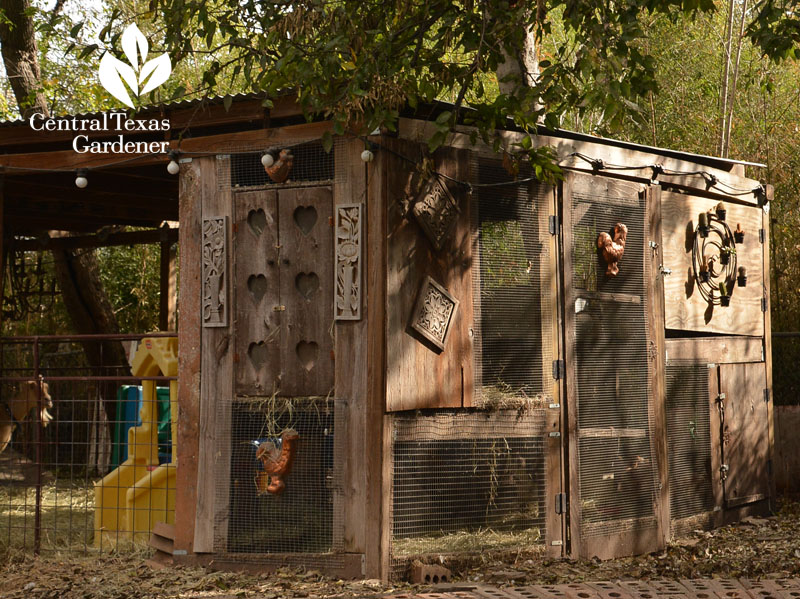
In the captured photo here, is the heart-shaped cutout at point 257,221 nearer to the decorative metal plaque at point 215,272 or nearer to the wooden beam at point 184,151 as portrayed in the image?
the decorative metal plaque at point 215,272

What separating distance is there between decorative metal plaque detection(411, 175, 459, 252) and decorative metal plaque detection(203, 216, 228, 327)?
1.46 meters

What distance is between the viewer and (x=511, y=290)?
722 centimetres

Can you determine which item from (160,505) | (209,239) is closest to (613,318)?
(209,239)

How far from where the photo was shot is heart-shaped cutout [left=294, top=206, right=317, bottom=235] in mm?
6801

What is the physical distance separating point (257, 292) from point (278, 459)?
49.3 inches

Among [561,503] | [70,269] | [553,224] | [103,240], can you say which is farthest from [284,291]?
[70,269]

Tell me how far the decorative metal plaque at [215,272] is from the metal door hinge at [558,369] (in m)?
2.61

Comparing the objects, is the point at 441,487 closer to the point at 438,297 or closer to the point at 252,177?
the point at 438,297

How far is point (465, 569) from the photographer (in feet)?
22.3

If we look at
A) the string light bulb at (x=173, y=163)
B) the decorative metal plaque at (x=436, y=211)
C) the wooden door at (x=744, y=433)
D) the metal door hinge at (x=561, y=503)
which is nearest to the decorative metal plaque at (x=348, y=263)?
the decorative metal plaque at (x=436, y=211)

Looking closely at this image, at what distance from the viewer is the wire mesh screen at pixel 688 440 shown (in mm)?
8289

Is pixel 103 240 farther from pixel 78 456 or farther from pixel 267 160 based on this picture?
pixel 267 160

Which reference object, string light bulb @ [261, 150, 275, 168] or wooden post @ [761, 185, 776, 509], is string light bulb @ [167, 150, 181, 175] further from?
wooden post @ [761, 185, 776, 509]

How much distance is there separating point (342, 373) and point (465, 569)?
1723mm
